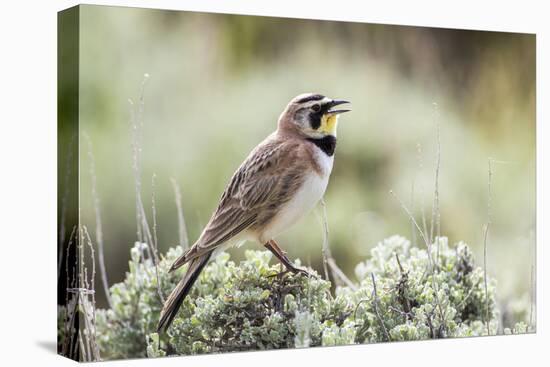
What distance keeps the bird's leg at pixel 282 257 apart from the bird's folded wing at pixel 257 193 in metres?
0.27

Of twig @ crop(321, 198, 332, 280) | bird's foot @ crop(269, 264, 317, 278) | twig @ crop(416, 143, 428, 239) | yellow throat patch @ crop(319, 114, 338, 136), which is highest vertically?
yellow throat patch @ crop(319, 114, 338, 136)

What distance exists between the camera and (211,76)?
764 cm

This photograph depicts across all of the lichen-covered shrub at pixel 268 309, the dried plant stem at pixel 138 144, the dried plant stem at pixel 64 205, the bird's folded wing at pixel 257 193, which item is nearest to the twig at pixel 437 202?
the lichen-covered shrub at pixel 268 309

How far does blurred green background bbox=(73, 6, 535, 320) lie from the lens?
7285mm

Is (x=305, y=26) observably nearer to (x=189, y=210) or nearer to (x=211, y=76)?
(x=211, y=76)

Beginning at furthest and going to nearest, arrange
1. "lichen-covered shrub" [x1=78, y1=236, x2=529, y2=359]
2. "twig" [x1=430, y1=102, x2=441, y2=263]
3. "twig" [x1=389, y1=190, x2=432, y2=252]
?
"twig" [x1=430, y1=102, x2=441, y2=263] → "twig" [x1=389, y1=190, x2=432, y2=252] → "lichen-covered shrub" [x1=78, y1=236, x2=529, y2=359]

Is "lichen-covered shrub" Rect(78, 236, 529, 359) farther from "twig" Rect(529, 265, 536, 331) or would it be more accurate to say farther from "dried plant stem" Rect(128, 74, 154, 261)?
"twig" Rect(529, 265, 536, 331)

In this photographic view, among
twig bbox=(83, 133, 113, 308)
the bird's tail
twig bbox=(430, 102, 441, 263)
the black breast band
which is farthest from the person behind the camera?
twig bbox=(430, 102, 441, 263)

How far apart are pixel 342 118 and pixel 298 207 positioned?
1081 mm

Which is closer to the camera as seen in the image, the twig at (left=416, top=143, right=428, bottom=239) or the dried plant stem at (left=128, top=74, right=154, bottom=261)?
the dried plant stem at (left=128, top=74, right=154, bottom=261)

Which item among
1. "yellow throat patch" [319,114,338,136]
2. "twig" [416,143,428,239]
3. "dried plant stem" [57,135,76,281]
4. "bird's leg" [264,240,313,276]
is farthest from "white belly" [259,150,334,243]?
"dried plant stem" [57,135,76,281]

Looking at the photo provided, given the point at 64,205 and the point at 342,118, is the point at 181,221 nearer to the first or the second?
the point at 64,205

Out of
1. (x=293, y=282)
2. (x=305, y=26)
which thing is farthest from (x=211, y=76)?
(x=293, y=282)

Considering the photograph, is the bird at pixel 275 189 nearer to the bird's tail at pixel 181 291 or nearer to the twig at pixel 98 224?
the bird's tail at pixel 181 291
